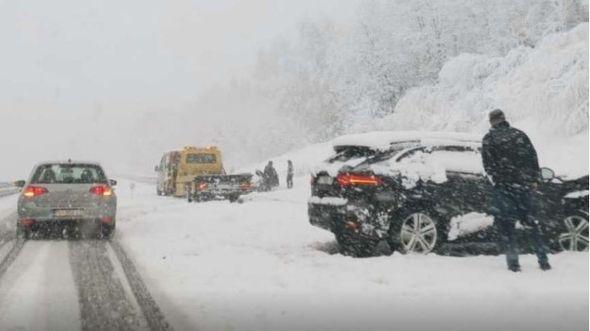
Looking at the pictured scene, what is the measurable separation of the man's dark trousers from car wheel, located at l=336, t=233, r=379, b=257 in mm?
1644

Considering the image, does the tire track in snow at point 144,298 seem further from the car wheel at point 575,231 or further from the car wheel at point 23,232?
the car wheel at point 575,231

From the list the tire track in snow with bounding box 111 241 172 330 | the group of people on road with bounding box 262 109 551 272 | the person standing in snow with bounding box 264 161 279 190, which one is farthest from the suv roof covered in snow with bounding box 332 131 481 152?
the person standing in snow with bounding box 264 161 279 190

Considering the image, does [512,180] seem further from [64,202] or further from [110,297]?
[64,202]

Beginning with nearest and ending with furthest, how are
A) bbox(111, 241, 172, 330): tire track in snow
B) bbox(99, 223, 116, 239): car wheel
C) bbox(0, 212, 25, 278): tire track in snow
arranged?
bbox(111, 241, 172, 330): tire track in snow < bbox(0, 212, 25, 278): tire track in snow < bbox(99, 223, 116, 239): car wheel

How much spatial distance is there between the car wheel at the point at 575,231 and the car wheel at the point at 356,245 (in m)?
2.55

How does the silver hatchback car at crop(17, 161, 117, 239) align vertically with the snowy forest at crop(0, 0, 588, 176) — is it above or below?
below

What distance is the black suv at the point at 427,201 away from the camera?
8.24 metres

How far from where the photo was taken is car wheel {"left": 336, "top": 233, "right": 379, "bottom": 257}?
836 cm

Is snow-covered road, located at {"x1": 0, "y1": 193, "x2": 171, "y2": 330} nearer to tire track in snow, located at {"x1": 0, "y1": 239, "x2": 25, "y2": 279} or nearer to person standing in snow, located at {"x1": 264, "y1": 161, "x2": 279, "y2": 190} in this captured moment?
tire track in snow, located at {"x1": 0, "y1": 239, "x2": 25, "y2": 279}

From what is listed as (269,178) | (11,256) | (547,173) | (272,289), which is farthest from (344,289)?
(269,178)

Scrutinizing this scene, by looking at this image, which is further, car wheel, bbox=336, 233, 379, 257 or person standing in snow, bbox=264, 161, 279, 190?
person standing in snow, bbox=264, 161, 279, 190

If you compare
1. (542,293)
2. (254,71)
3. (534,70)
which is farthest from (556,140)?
(254,71)

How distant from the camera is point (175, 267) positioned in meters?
8.16

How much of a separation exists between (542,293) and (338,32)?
74040 millimetres
